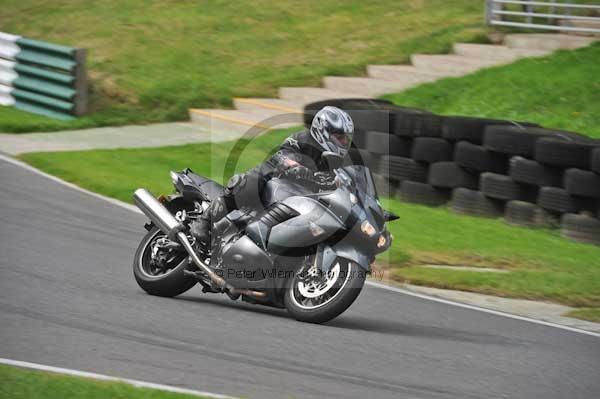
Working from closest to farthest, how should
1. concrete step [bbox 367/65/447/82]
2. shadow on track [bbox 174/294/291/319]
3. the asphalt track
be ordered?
the asphalt track, shadow on track [bbox 174/294/291/319], concrete step [bbox 367/65/447/82]

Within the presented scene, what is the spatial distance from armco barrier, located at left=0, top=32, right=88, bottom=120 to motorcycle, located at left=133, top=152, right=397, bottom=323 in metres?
10.1

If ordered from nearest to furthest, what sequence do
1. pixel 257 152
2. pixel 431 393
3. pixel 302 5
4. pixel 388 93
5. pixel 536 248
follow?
pixel 431 393
pixel 536 248
pixel 257 152
pixel 388 93
pixel 302 5

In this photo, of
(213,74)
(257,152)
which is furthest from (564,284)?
(213,74)

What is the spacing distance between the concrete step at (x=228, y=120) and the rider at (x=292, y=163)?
27.6 ft

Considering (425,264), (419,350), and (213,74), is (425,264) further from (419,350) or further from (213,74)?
(213,74)

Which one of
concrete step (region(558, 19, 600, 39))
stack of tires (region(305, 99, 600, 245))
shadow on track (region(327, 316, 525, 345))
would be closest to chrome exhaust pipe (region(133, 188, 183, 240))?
shadow on track (region(327, 316, 525, 345))

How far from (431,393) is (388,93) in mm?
12247

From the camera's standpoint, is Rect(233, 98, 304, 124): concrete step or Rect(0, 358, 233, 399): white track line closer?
Rect(0, 358, 233, 399): white track line

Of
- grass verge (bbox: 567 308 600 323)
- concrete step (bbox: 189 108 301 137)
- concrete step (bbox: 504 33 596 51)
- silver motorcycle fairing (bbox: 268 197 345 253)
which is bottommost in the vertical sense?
concrete step (bbox: 189 108 301 137)

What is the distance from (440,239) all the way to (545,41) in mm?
7920

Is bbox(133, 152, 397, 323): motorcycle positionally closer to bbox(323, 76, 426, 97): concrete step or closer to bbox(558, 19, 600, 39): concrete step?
bbox(323, 76, 426, 97): concrete step

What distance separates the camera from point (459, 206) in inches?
512

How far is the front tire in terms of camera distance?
8.59 meters

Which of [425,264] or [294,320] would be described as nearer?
[294,320]
